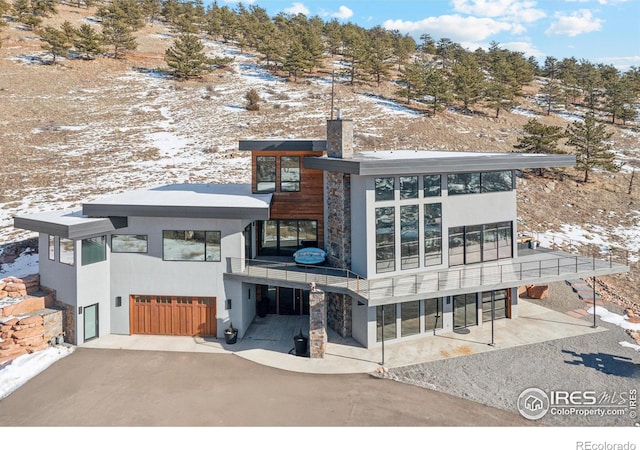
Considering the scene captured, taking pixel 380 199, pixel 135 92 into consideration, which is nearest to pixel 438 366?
pixel 380 199

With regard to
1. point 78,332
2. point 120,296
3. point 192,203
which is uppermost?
point 192,203

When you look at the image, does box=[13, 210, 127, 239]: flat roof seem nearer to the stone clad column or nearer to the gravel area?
the stone clad column

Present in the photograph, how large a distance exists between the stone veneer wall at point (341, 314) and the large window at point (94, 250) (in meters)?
9.28

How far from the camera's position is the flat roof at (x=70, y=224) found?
602 inches

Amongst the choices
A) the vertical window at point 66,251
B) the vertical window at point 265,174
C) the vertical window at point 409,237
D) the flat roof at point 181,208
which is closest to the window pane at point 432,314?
the vertical window at point 409,237

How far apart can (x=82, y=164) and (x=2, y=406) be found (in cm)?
3030

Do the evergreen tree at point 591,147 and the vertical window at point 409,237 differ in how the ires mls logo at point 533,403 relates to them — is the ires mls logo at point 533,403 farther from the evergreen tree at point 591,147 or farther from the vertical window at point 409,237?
the evergreen tree at point 591,147

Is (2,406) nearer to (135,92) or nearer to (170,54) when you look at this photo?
(135,92)

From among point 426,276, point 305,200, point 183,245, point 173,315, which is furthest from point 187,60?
point 426,276

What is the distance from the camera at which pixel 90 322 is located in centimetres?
1656

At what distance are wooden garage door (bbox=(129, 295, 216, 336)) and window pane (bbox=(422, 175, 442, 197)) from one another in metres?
9.49

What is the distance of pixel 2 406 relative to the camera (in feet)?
39.6

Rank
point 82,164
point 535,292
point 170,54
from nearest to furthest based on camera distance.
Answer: point 535,292
point 82,164
point 170,54

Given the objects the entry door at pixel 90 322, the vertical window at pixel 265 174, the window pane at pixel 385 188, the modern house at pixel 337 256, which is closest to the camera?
the window pane at pixel 385 188
